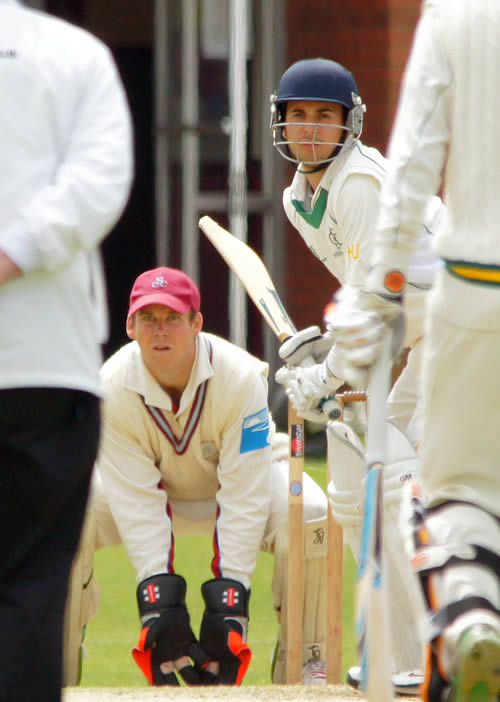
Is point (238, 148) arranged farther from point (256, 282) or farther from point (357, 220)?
point (357, 220)

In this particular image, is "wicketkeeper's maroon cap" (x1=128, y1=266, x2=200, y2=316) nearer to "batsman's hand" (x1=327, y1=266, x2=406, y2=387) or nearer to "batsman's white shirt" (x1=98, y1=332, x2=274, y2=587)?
"batsman's white shirt" (x1=98, y1=332, x2=274, y2=587)

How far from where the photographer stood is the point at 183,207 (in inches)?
332

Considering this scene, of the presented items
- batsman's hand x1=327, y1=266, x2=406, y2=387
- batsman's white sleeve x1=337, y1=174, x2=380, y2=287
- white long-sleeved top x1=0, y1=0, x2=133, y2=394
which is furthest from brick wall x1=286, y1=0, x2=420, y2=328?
white long-sleeved top x1=0, y1=0, x2=133, y2=394

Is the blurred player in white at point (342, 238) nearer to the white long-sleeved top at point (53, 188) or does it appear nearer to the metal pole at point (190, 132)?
the white long-sleeved top at point (53, 188)

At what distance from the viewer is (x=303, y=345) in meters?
3.51

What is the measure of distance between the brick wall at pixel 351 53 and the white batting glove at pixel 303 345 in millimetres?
4832

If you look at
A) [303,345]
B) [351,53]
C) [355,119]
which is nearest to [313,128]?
[355,119]

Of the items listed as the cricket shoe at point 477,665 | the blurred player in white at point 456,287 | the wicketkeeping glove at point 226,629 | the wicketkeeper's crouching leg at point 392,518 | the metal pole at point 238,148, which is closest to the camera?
the cricket shoe at point 477,665

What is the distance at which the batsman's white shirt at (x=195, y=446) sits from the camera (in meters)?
3.87

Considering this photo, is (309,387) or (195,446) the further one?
(195,446)

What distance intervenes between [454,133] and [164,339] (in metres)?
1.58

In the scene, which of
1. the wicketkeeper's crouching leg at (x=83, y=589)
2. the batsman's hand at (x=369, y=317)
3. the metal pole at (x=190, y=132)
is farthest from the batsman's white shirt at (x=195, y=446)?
the metal pole at (x=190, y=132)

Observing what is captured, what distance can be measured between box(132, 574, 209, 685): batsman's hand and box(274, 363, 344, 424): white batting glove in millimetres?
625

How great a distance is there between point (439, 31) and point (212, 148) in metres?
6.19
